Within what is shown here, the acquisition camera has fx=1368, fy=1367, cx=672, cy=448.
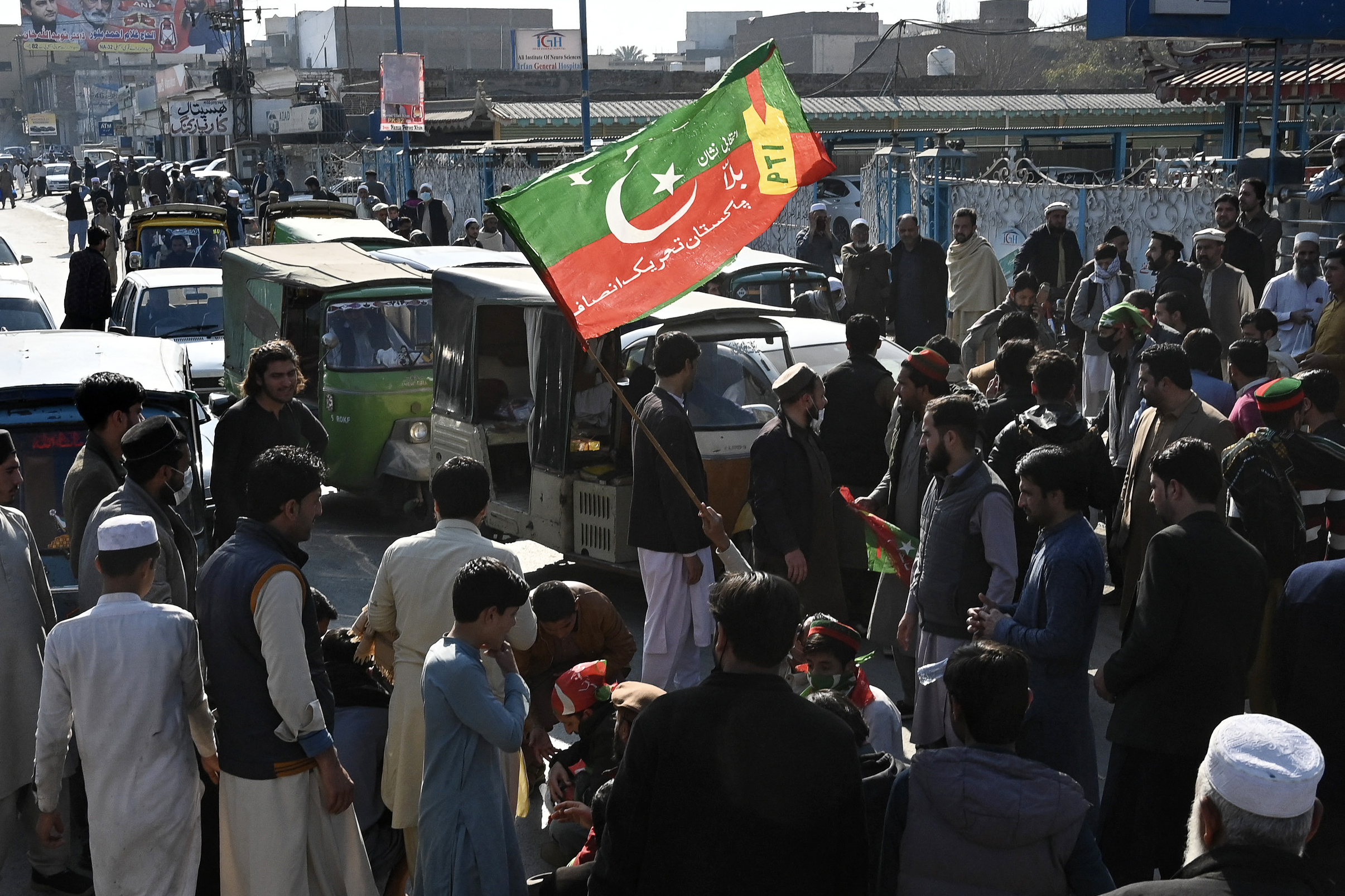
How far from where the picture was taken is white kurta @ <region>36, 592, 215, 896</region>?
421 cm

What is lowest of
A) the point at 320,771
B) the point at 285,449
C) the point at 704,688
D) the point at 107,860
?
the point at 107,860

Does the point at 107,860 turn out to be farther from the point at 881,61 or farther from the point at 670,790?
the point at 881,61

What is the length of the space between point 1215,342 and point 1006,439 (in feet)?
6.09

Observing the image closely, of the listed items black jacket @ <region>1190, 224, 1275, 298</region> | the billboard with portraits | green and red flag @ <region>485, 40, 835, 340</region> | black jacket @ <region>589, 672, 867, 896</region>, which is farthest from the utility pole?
the billboard with portraits

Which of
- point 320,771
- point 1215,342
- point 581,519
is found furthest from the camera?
point 581,519

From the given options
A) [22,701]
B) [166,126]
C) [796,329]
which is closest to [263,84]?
[166,126]

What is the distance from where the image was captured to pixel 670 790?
3.07 metres

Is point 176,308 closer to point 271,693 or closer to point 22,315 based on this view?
point 22,315

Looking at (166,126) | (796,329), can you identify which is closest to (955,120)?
(796,329)

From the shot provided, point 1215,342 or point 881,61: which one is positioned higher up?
point 881,61

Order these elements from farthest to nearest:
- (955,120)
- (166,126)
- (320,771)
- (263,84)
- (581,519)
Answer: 1. (166,126)
2. (263,84)
3. (955,120)
4. (581,519)
5. (320,771)

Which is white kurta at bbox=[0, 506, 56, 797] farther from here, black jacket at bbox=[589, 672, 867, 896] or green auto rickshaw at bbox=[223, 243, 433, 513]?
green auto rickshaw at bbox=[223, 243, 433, 513]

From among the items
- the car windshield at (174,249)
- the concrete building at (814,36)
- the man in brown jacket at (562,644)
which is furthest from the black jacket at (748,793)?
the concrete building at (814,36)

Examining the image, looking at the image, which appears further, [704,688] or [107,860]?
[107,860]
